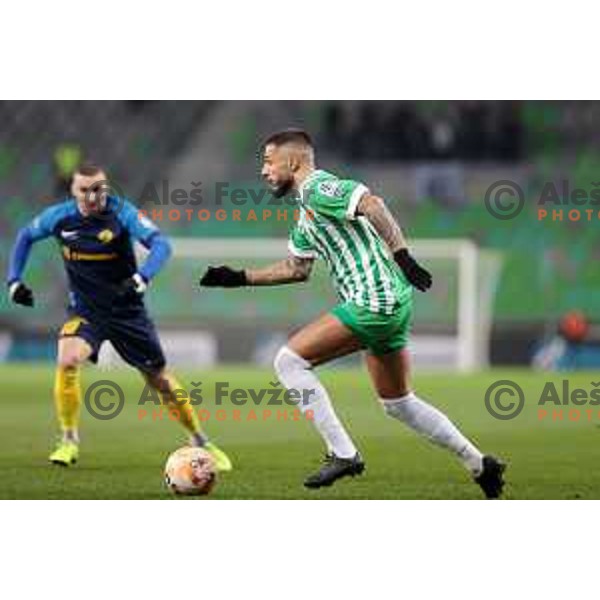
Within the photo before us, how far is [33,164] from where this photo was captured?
87.2 feet

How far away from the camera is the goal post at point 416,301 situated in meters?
20.6

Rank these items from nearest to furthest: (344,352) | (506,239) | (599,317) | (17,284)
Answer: (344,352) < (17,284) < (599,317) < (506,239)

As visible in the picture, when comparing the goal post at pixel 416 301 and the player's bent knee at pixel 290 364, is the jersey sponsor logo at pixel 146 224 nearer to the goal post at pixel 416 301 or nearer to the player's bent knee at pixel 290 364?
the player's bent knee at pixel 290 364

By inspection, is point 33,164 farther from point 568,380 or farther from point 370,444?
point 370,444

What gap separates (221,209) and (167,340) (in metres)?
5.03

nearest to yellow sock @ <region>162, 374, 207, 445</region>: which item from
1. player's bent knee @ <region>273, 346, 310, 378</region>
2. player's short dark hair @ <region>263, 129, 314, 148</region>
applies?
player's bent knee @ <region>273, 346, 310, 378</region>

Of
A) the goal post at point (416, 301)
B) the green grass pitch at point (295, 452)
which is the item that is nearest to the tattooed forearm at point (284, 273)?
the green grass pitch at point (295, 452)

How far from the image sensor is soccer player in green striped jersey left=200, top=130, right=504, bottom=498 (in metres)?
7.40

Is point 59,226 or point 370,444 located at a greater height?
point 59,226

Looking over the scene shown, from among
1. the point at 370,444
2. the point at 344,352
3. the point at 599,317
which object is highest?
the point at 344,352

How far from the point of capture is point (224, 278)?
303 inches

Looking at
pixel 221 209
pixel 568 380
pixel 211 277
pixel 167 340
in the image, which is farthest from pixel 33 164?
pixel 211 277

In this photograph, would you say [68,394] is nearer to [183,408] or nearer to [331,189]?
[183,408]

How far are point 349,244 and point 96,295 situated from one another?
2.16 metres
